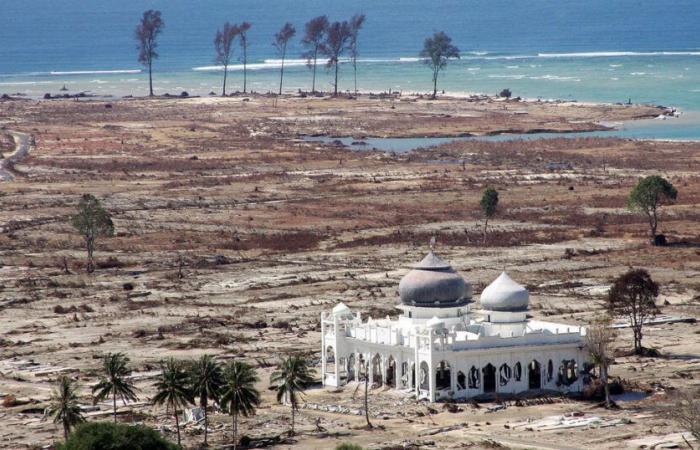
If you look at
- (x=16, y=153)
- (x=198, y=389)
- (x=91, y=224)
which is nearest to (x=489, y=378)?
(x=198, y=389)

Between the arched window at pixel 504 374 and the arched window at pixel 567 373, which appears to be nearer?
the arched window at pixel 504 374

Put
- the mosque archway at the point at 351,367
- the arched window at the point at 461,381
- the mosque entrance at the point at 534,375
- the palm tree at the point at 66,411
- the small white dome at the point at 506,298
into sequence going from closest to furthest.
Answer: the palm tree at the point at 66,411 < the arched window at the point at 461,381 < the mosque entrance at the point at 534,375 < the small white dome at the point at 506,298 < the mosque archway at the point at 351,367

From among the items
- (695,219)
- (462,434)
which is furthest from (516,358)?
(695,219)

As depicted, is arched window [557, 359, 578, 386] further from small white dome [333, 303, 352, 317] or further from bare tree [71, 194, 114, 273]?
bare tree [71, 194, 114, 273]

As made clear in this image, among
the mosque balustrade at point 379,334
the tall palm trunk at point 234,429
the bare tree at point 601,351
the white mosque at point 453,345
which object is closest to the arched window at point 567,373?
the white mosque at point 453,345

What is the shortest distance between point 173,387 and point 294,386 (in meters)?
4.05

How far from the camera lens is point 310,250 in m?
90.2

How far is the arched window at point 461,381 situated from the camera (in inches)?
2222

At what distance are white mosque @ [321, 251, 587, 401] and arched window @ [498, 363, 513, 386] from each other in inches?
1.7

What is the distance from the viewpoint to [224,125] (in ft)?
543

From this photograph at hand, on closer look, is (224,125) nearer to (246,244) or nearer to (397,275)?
(246,244)

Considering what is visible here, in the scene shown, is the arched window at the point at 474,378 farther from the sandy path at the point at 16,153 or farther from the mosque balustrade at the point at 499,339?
the sandy path at the point at 16,153

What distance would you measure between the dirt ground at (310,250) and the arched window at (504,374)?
155cm

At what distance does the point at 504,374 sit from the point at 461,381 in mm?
1365
